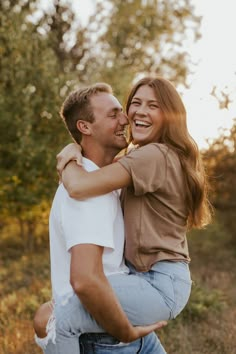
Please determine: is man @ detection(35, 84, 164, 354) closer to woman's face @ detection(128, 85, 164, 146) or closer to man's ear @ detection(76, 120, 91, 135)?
man's ear @ detection(76, 120, 91, 135)

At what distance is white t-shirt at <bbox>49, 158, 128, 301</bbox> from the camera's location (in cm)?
268

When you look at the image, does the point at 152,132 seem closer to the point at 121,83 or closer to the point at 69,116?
the point at 69,116

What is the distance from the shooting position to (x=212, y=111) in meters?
7.72

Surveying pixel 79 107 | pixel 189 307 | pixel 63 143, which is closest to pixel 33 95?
pixel 63 143

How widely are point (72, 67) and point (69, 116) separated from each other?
14230 millimetres

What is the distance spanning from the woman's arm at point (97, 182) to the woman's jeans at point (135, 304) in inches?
17.4

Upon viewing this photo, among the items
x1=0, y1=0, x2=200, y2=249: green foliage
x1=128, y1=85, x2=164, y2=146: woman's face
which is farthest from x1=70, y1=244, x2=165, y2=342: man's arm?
x1=0, y1=0, x2=200, y2=249: green foliage

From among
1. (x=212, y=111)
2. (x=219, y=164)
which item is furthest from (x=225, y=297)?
(x=219, y=164)

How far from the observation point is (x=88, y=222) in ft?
8.85

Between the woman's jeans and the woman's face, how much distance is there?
0.79 meters

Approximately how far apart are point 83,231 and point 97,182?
0.30m

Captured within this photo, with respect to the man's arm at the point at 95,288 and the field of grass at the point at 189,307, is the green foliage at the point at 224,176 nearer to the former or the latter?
the field of grass at the point at 189,307

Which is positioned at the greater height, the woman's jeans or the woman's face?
the woman's face

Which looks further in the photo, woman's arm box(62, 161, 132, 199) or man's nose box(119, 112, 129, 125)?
man's nose box(119, 112, 129, 125)
